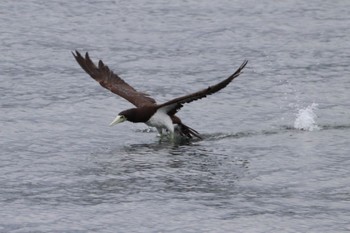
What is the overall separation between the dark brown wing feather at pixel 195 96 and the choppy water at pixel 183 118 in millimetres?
473

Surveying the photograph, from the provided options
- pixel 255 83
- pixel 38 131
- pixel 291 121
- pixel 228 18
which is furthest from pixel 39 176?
pixel 228 18

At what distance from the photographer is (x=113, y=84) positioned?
17.8 m

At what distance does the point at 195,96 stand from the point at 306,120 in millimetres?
2216

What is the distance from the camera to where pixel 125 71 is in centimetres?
2028

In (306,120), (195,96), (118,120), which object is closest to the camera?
(195,96)

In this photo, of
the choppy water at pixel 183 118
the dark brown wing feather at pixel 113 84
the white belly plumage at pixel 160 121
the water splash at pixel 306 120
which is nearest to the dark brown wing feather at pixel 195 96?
the white belly plumage at pixel 160 121

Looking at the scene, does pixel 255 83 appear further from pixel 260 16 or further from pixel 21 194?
pixel 21 194

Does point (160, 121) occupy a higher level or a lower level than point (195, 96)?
lower

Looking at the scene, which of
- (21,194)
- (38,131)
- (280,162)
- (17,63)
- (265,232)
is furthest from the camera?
(17,63)

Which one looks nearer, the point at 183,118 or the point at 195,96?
the point at 195,96

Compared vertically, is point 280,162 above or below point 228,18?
below

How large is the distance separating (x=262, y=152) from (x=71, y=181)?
255 centimetres

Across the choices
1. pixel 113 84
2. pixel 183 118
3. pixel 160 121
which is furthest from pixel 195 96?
pixel 113 84

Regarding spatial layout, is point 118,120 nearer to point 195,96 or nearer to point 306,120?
point 195,96
